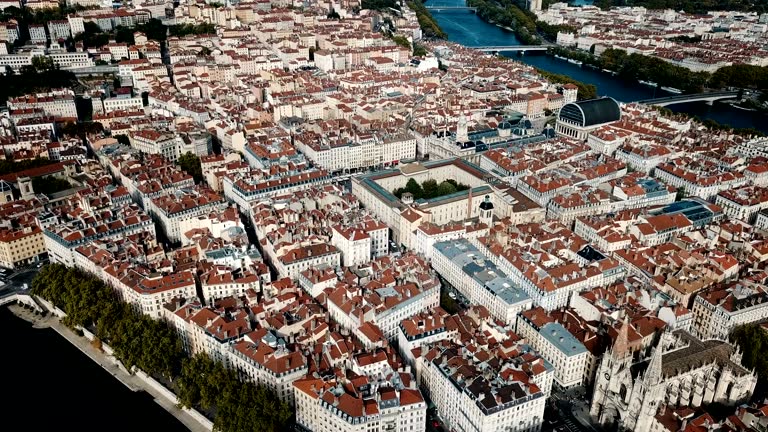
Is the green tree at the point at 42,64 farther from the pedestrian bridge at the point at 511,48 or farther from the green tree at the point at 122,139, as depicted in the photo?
the pedestrian bridge at the point at 511,48

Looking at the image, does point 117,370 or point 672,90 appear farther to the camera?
point 672,90

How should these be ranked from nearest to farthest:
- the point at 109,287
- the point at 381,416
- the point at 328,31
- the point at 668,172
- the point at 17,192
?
the point at 381,416, the point at 109,287, the point at 17,192, the point at 668,172, the point at 328,31

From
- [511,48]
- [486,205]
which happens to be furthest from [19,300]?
[511,48]

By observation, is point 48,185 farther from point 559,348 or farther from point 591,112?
point 591,112

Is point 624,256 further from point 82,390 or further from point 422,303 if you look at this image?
point 82,390

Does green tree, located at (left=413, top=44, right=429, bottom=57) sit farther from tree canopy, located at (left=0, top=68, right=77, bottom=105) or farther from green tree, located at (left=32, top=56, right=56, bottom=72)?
green tree, located at (left=32, top=56, right=56, bottom=72)

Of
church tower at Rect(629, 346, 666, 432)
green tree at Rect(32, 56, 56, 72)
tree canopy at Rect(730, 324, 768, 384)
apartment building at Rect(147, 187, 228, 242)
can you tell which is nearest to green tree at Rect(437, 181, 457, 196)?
apartment building at Rect(147, 187, 228, 242)

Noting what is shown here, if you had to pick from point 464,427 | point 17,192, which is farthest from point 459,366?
point 17,192

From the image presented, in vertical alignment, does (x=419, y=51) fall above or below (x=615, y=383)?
above
